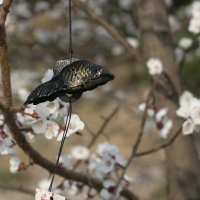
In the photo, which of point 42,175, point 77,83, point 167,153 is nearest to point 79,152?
point 167,153

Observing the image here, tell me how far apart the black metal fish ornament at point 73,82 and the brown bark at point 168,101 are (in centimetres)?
84

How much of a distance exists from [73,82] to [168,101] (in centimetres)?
87

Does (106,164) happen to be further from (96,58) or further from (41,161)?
(96,58)

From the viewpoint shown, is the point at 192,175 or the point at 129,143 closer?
the point at 192,175

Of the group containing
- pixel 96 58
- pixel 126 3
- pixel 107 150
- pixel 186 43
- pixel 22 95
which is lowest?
pixel 107 150

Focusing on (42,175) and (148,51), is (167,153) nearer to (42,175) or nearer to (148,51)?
(148,51)

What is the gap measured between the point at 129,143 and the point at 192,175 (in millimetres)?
2299

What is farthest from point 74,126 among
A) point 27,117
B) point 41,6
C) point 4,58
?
point 41,6

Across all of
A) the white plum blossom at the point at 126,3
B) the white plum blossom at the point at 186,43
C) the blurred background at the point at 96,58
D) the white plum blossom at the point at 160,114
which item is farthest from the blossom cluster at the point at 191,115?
the white plum blossom at the point at 126,3

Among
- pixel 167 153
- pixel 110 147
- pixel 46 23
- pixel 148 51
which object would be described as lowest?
pixel 110 147

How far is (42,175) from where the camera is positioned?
3.30m

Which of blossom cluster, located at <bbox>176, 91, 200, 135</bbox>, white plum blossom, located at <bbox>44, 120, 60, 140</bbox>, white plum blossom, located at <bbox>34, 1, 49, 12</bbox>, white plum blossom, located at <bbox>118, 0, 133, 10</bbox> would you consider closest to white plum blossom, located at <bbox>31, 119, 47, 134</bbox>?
white plum blossom, located at <bbox>44, 120, 60, 140</bbox>

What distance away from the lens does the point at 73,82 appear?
0.65 metres

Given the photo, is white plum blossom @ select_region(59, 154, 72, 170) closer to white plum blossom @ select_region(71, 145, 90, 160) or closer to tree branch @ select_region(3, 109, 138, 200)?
tree branch @ select_region(3, 109, 138, 200)
